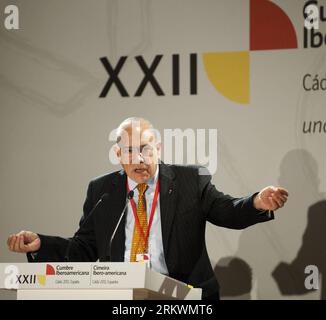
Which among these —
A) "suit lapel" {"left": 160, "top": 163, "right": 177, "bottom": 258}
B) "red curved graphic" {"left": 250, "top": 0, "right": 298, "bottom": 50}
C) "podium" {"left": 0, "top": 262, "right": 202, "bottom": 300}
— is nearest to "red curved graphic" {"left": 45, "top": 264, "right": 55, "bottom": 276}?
"podium" {"left": 0, "top": 262, "right": 202, "bottom": 300}

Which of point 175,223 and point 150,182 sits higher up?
point 150,182

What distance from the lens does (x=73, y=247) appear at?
430cm

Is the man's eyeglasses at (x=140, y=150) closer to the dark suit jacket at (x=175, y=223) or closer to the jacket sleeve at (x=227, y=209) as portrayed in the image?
the dark suit jacket at (x=175, y=223)

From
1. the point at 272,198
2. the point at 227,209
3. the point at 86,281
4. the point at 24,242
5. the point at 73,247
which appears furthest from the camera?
the point at 73,247

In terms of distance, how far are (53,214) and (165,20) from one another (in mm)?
1775

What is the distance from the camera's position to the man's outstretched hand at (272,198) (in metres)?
3.44

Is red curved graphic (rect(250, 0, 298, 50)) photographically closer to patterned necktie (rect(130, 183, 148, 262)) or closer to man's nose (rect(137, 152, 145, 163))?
man's nose (rect(137, 152, 145, 163))

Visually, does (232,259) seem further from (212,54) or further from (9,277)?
(9,277)

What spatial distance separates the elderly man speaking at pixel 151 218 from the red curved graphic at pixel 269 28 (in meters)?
1.30

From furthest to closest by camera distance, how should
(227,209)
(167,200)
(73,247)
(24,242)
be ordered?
(73,247), (167,200), (227,209), (24,242)

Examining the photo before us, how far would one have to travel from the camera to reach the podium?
301cm

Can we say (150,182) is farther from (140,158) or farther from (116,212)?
(116,212)

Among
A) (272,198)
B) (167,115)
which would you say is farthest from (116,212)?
(167,115)

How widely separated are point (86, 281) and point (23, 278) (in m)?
0.31
